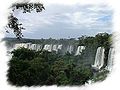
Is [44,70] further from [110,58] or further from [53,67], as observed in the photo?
[110,58]

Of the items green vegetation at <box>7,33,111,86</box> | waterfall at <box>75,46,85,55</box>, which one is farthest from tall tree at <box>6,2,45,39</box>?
waterfall at <box>75,46,85,55</box>

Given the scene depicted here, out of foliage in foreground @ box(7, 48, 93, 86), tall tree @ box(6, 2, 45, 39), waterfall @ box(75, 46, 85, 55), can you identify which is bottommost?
foliage in foreground @ box(7, 48, 93, 86)

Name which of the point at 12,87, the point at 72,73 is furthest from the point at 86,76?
the point at 12,87

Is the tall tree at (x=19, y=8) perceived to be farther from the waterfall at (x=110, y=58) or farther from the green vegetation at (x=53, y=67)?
the waterfall at (x=110, y=58)

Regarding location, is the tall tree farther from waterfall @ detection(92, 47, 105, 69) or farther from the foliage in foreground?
waterfall @ detection(92, 47, 105, 69)

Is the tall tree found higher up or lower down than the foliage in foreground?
higher up

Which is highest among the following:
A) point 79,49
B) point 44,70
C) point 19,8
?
point 19,8

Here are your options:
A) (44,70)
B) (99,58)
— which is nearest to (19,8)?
(44,70)

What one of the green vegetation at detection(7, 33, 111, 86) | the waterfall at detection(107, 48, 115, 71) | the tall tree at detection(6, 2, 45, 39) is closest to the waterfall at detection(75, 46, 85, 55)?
the green vegetation at detection(7, 33, 111, 86)

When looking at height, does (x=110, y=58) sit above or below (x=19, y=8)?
below
